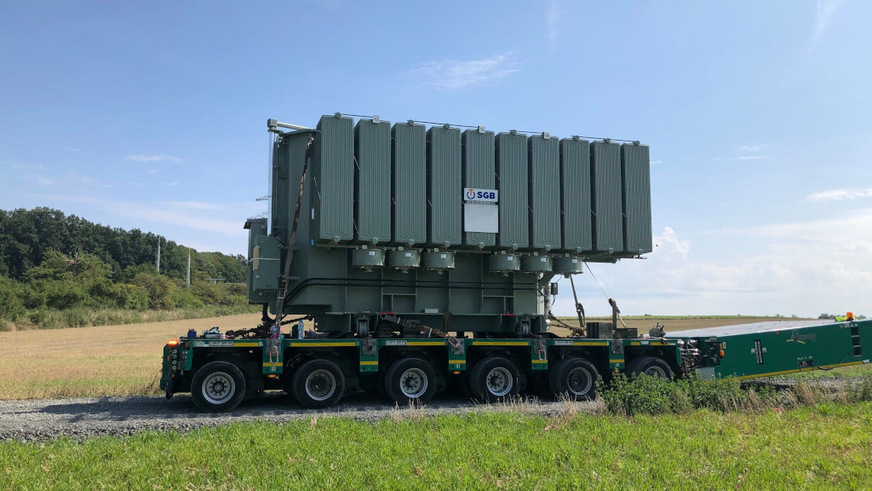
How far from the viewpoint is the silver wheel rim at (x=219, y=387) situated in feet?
38.7

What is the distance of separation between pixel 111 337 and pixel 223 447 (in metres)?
38.0

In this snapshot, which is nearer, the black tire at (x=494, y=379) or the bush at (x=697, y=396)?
the bush at (x=697, y=396)

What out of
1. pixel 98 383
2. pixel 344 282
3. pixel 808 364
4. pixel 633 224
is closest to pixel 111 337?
pixel 98 383

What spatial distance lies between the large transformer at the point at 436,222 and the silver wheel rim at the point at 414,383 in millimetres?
1069

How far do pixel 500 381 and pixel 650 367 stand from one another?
3471 millimetres

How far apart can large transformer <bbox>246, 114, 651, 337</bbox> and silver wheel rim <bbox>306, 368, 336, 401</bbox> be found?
1.21m

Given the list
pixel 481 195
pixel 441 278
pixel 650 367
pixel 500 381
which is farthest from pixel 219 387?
pixel 650 367

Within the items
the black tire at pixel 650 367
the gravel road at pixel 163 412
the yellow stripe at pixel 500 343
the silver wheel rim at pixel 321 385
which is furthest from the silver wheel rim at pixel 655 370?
the silver wheel rim at pixel 321 385

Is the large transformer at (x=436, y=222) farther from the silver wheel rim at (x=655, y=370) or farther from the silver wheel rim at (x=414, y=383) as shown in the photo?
the silver wheel rim at (x=655, y=370)

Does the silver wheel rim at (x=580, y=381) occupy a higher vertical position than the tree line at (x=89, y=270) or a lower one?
lower

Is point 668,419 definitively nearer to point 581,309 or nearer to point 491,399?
point 491,399

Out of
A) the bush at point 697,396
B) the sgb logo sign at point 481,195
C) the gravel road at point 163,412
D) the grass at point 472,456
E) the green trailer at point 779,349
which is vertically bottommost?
the gravel road at point 163,412

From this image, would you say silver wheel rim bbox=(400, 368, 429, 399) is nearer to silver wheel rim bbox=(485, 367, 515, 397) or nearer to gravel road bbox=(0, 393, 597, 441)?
gravel road bbox=(0, 393, 597, 441)

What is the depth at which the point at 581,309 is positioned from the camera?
1543 centimetres
